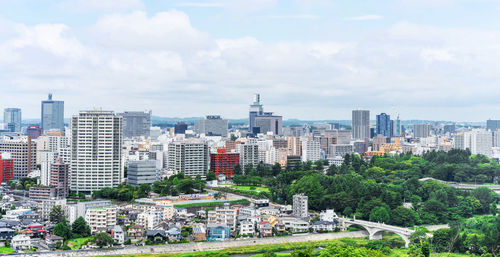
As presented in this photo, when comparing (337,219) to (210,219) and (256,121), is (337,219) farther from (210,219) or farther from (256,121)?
(256,121)

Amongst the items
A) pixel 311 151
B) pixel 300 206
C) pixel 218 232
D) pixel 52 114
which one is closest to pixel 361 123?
pixel 311 151

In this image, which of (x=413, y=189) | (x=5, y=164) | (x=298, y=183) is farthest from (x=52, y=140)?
(x=413, y=189)

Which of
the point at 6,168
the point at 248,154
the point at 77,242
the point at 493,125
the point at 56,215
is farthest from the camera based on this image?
the point at 493,125

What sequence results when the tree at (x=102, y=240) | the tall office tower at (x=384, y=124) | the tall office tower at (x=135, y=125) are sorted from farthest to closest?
the tall office tower at (x=384, y=124)
the tall office tower at (x=135, y=125)
the tree at (x=102, y=240)

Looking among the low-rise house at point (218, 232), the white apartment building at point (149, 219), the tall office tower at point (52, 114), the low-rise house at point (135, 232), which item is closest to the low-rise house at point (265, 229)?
the low-rise house at point (218, 232)

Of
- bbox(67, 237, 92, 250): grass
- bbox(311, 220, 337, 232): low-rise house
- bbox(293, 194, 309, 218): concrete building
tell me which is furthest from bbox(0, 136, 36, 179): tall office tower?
bbox(311, 220, 337, 232): low-rise house

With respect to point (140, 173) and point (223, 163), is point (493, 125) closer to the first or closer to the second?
point (223, 163)

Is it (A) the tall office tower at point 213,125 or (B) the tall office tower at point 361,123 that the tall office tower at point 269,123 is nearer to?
(A) the tall office tower at point 213,125
